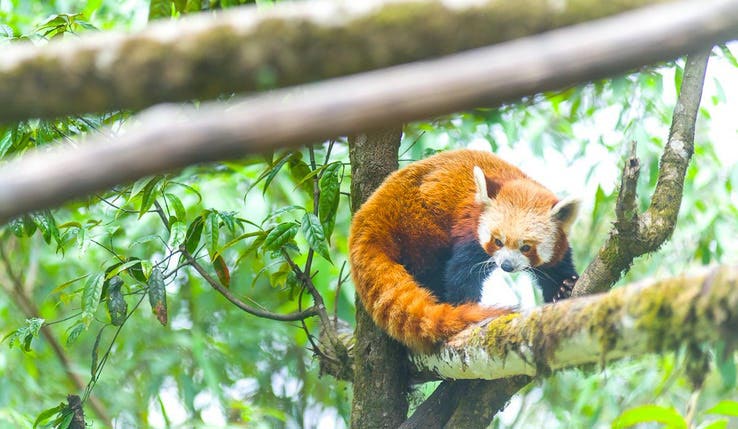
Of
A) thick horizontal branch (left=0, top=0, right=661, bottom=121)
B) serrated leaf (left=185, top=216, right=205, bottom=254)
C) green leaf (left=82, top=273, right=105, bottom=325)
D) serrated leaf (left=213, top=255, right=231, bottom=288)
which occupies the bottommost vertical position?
serrated leaf (left=213, top=255, right=231, bottom=288)

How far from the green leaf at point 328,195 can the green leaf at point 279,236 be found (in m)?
0.19

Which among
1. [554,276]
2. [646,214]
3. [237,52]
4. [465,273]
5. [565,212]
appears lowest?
[554,276]

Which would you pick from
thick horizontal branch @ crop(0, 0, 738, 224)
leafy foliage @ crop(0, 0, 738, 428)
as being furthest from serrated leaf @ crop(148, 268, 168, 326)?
thick horizontal branch @ crop(0, 0, 738, 224)

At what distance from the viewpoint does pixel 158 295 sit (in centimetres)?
291

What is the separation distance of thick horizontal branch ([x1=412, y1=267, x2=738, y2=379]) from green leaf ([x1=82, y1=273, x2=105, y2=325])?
4.59 feet

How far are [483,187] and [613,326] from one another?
1790 mm

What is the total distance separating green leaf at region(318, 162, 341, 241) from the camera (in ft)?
9.94

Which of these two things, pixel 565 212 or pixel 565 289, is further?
pixel 565 212

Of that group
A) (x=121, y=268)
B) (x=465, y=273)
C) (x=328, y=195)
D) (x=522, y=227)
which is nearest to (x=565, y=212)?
(x=522, y=227)

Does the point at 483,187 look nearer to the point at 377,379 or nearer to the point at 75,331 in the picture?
the point at 377,379

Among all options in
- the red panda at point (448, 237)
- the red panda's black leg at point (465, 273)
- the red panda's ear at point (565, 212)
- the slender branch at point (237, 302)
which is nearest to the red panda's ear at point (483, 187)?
the red panda at point (448, 237)

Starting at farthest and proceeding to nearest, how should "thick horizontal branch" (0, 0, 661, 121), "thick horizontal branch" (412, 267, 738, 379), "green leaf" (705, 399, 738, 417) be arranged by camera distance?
"green leaf" (705, 399, 738, 417), "thick horizontal branch" (412, 267, 738, 379), "thick horizontal branch" (0, 0, 661, 121)

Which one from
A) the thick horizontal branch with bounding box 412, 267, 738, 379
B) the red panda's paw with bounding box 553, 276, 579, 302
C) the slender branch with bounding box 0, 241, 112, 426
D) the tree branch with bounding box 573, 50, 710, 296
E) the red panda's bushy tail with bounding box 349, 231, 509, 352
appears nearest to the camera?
the thick horizontal branch with bounding box 412, 267, 738, 379

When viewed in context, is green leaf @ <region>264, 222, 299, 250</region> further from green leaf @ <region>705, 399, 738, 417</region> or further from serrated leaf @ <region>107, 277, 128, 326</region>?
green leaf @ <region>705, 399, 738, 417</region>
